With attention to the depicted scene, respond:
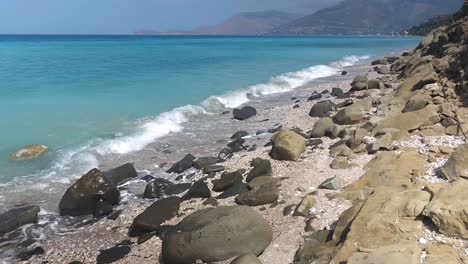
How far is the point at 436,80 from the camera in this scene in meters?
13.6

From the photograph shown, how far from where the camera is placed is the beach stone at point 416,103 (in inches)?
469

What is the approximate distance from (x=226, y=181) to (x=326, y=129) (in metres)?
4.27

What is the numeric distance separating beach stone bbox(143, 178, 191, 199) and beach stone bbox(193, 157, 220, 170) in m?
1.29

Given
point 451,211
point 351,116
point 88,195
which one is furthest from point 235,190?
point 351,116

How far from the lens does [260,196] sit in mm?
8609

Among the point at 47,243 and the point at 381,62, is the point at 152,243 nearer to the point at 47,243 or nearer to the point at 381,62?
the point at 47,243

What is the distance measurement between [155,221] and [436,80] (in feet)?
32.8

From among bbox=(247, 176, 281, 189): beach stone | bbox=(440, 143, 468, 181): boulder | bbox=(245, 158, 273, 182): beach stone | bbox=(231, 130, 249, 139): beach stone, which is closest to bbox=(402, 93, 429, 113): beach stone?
bbox=(245, 158, 273, 182): beach stone

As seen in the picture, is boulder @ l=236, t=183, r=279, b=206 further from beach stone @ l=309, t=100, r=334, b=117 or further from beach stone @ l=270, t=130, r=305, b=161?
beach stone @ l=309, t=100, r=334, b=117

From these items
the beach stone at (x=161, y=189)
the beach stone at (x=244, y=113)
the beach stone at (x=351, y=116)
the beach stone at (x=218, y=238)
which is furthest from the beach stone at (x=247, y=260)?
the beach stone at (x=244, y=113)

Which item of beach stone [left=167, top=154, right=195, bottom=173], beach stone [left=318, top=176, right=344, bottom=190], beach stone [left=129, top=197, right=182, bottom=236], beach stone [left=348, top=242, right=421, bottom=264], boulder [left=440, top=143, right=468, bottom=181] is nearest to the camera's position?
beach stone [left=348, top=242, right=421, bottom=264]

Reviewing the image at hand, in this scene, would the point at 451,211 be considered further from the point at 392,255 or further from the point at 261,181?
the point at 261,181

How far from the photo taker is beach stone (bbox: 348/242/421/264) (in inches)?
195

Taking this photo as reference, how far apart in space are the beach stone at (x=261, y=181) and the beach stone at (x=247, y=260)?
3119 mm
